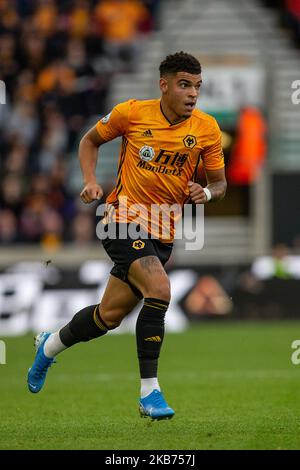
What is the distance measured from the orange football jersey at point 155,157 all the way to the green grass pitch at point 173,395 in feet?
4.45

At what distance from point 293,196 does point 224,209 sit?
135cm

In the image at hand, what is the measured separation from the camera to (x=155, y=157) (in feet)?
24.6

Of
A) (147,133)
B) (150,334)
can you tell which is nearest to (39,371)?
(150,334)

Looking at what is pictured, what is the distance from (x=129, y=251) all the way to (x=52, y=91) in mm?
11653

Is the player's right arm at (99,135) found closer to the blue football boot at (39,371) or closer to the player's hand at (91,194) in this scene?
Result: the player's hand at (91,194)

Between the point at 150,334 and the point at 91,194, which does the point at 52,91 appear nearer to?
the point at 91,194

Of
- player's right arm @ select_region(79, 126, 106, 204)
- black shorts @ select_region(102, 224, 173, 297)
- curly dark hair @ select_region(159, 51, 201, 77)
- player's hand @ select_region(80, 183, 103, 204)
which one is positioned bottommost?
black shorts @ select_region(102, 224, 173, 297)

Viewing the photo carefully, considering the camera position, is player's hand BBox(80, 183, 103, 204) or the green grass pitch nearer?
the green grass pitch

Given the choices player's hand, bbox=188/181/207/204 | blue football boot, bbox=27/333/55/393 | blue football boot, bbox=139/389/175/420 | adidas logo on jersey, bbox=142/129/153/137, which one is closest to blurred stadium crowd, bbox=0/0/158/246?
blue football boot, bbox=27/333/55/393

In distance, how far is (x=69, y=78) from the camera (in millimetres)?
18609

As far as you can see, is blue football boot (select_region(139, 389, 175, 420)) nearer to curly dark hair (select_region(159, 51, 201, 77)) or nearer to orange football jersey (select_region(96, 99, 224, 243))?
orange football jersey (select_region(96, 99, 224, 243))

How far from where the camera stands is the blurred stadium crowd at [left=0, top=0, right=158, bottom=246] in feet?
56.6

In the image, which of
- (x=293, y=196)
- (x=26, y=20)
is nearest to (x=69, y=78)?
(x=26, y=20)

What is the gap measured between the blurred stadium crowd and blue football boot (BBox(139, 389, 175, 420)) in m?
10.0
